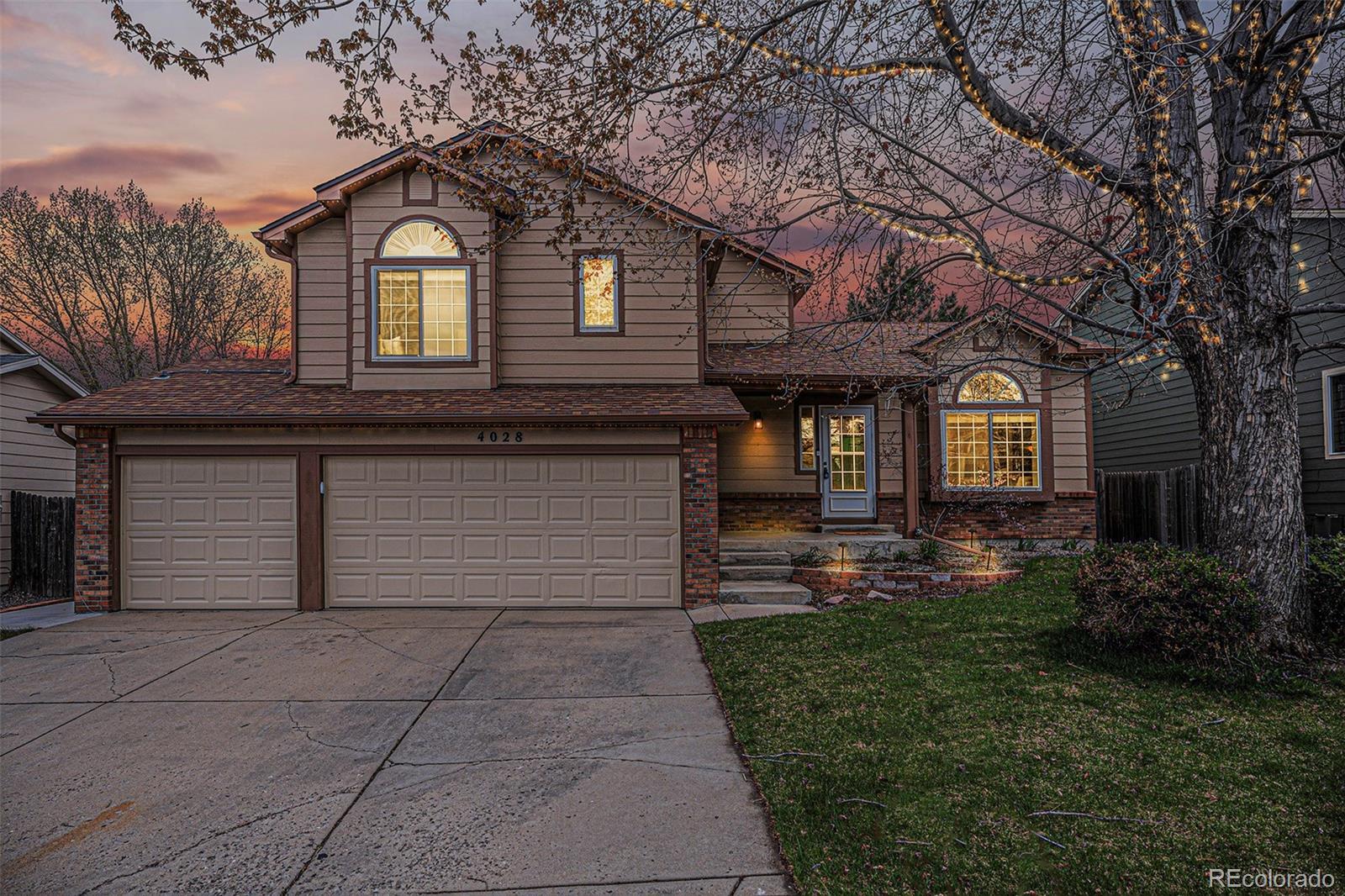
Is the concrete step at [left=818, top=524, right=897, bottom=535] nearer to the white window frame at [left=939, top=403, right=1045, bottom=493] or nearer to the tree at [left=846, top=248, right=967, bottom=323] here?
the white window frame at [left=939, top=403, right=1045, bottom=493]

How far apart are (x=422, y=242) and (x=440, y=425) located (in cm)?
299

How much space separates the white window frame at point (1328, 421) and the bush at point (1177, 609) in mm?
8130

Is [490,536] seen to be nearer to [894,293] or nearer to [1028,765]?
[894,293]

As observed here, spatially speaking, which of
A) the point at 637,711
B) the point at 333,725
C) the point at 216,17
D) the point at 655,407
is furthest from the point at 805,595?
the point at 216,17

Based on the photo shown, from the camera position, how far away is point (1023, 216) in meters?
5.62

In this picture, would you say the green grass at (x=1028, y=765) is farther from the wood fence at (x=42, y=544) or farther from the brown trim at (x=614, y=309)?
the wood fence at (x=42, y=544)

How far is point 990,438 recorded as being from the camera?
12.8 metres

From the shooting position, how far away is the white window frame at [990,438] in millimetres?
12664

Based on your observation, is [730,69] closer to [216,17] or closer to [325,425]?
[216,17]

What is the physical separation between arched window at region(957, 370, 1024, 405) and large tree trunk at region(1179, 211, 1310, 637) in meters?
7.04

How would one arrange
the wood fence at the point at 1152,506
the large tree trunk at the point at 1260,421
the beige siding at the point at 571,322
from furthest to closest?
the wood fence at the point at 1152,506 < the beige siding at the point at 571,322 < the large tree trunk at the point at 1260,421

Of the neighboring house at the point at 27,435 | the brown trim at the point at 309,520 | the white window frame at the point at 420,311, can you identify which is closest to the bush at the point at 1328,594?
the white window frame at the point at 420,311

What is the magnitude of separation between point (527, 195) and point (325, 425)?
15.8 feet

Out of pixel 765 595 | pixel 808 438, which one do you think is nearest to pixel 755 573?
pixel 765 595
